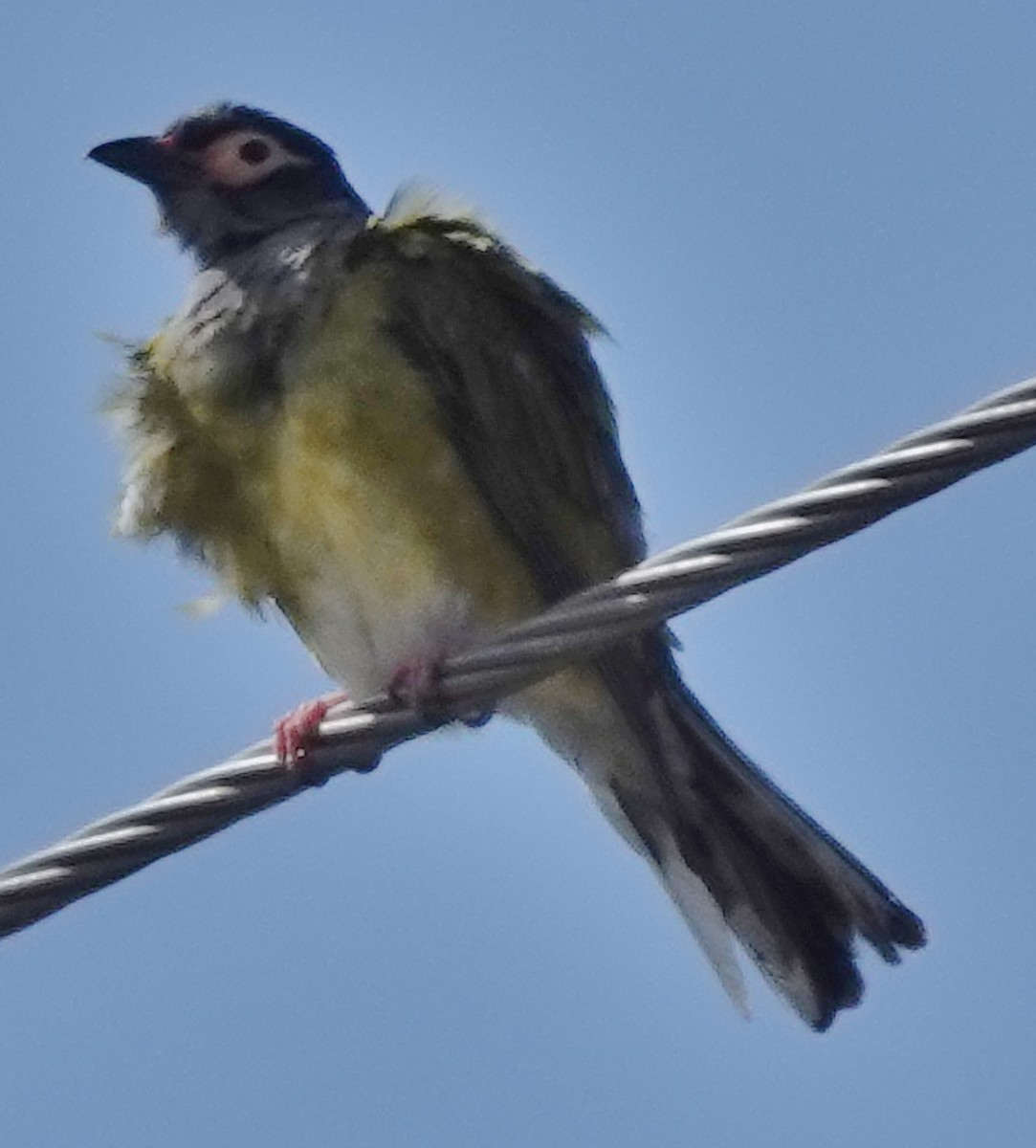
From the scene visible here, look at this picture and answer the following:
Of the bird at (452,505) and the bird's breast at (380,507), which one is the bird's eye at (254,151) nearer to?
the bird at (452,505)

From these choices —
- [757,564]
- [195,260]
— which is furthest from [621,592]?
[195,260]

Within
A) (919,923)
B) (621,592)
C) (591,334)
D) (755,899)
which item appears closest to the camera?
(621,592)

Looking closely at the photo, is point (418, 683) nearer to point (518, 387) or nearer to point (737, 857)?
point (737, 857)

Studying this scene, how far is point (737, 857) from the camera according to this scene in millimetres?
6457

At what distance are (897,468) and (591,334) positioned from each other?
9.65 ft

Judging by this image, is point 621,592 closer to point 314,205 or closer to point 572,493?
point 572,493

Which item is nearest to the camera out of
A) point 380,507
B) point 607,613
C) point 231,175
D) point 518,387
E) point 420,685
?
point 607,613

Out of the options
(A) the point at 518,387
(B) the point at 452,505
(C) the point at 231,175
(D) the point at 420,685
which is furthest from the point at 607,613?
(C) the point at 231,175

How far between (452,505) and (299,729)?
2.92ft

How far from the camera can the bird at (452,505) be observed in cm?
639

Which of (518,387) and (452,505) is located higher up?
(518,387)

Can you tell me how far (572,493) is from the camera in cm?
666

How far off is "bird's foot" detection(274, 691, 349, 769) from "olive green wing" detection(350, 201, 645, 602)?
1.93 ft

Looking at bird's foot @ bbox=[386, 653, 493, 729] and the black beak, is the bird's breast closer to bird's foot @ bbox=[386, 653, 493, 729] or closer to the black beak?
bird's foot @ bbox=[386, 653, 493, 729]
